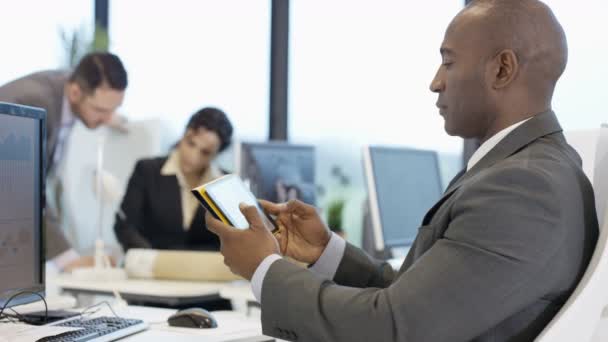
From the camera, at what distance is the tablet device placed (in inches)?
60.1

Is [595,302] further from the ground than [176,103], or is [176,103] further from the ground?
[176,103]

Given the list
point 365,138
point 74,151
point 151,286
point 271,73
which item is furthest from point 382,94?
point 151,286

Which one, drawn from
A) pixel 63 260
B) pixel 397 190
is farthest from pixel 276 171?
pixel 63 260

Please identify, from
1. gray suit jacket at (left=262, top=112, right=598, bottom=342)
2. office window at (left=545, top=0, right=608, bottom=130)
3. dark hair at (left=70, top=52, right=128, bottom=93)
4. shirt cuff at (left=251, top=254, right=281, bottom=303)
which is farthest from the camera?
dark hair at (left=70, top=52, right=128, bottom=93)

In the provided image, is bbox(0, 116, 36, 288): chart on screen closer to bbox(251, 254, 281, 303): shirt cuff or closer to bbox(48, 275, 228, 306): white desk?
bbox(251, 254, 281, 303): shirt cuff

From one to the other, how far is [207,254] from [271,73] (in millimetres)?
2211

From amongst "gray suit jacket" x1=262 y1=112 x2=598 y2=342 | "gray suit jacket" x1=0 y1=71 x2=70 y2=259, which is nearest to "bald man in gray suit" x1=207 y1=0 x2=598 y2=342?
"gray suit jacket" x1=262 y1=112 x2=598 y2=342

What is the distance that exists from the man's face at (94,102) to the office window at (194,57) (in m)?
0.49

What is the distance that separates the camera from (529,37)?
1.46 m

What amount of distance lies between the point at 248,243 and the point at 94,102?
2992mm

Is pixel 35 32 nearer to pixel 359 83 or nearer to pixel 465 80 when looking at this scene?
pixel 359 83

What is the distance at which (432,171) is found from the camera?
351cm

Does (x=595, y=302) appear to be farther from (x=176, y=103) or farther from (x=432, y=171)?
(x=176, y=103)

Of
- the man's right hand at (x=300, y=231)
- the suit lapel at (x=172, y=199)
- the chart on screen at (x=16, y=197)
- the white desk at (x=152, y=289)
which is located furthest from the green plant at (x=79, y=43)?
the man's right hand at (x=300, y=231)
